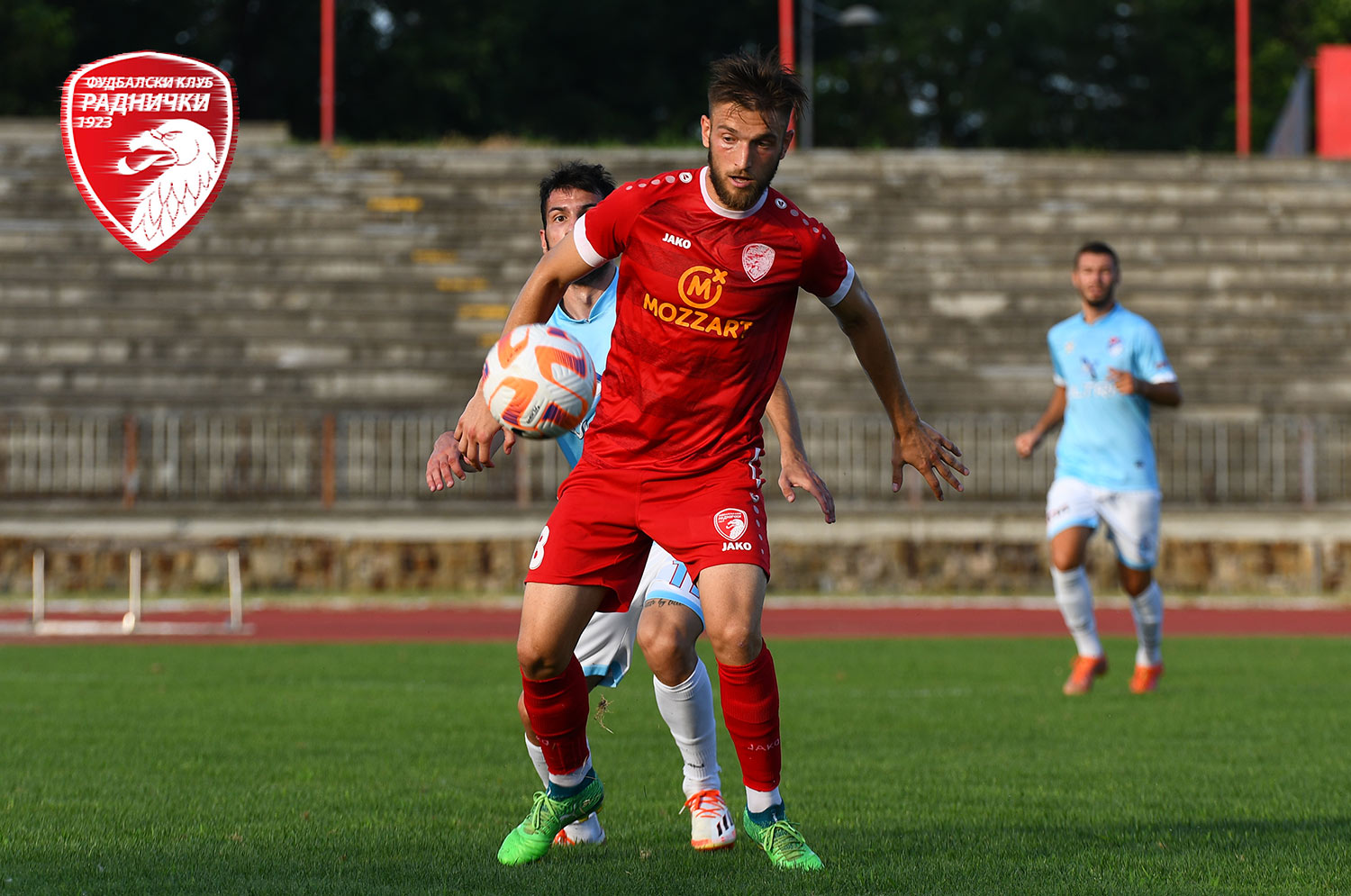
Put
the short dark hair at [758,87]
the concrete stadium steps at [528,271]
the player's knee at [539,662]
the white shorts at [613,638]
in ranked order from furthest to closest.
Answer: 1. the concrete stadium steps at [528,271]
2. the white shorts at [613,638]
3. the player's knee at [539,662]
4. the short dark hair at [758,87]

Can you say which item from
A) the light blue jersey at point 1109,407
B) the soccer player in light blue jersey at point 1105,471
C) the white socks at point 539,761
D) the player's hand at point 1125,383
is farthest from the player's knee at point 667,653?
the light blue jersey at point 1109,407

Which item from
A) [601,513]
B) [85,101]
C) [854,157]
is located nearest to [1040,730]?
[601,513]

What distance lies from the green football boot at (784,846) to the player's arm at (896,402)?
1153mm

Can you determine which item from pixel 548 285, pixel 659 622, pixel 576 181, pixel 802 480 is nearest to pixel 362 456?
pixel 576 181

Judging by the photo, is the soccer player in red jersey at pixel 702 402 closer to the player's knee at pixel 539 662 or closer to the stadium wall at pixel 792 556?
the player's knee at pixel 539 662

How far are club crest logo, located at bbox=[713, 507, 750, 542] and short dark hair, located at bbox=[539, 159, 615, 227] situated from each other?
150 cm

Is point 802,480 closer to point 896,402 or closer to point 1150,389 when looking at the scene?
point 896,402

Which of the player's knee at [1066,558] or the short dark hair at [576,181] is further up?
the short dark hair at [576,181]

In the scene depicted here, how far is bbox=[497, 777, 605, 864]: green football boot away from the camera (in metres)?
5.35

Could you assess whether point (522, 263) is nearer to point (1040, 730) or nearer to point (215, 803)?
point (1040, 730)

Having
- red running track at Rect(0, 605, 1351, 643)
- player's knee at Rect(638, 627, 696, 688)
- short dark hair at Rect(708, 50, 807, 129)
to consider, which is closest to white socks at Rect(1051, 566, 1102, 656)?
red running track at Rect(0, 605, 1351, 643)

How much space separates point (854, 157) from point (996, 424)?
10205mm

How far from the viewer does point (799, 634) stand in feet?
50.5

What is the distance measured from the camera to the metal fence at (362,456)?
64.4ft
